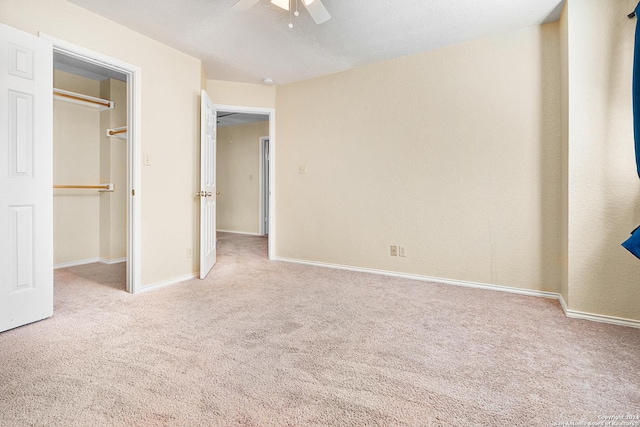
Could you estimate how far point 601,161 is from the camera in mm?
2264

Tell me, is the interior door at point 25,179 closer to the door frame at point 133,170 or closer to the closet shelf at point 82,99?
the door frame at point 133,170

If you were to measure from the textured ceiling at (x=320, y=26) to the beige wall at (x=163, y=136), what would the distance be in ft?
0.40

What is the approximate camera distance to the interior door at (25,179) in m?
2.04

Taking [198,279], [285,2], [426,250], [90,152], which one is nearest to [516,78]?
[426,250]

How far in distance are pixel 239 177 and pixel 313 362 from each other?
233 inches

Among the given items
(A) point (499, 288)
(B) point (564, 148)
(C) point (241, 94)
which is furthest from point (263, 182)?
(B) point (564, 148)

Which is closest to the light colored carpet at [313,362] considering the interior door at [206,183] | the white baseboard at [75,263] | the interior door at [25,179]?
the interior door at [25,179]

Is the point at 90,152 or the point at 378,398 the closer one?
the point at 378,398

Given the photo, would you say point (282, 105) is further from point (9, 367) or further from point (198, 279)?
point (9, 367)

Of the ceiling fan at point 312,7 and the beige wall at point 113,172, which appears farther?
the beige wall at point 113,172

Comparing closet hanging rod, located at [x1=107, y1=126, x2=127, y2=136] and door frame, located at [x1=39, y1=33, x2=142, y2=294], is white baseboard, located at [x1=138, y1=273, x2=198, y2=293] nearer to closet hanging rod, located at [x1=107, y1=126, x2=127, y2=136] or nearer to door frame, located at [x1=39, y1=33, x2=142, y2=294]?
door frame, located at [x1=39, y1=33, x2=142, y2=294]

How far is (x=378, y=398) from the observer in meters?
1.41

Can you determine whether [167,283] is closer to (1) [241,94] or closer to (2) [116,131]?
(2) [116,131]

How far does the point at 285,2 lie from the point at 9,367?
277cm
